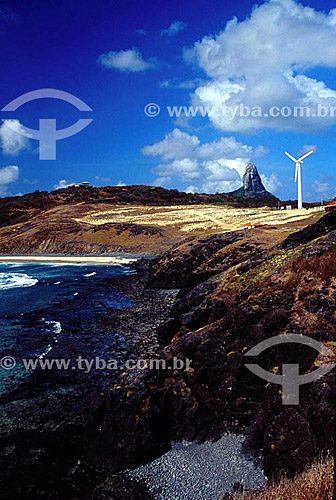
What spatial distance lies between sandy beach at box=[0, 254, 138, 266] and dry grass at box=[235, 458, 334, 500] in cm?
4707

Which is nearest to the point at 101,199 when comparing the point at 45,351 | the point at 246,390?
the point at 45,351

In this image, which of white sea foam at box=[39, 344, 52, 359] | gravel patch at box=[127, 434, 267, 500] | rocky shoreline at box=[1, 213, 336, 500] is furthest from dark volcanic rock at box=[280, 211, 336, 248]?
white sea foam at box=[39, 344, 52, 359]

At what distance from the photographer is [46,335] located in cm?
2031

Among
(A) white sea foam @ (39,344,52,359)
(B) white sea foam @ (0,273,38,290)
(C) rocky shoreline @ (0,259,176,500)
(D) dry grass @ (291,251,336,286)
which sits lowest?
(C) rocky shoreline @ (0,259,176,500)

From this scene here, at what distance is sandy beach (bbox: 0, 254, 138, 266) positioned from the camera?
184 feet

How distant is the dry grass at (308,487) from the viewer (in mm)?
5715

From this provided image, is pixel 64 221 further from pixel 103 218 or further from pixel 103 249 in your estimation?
pixel 103 249

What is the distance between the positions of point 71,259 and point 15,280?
1819 cm

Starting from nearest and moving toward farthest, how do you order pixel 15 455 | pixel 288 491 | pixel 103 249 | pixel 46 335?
pixel 288 491 → pixel 15 455 → pixel 46 335 → pixel 103 249

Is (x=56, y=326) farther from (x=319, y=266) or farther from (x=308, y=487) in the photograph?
(x=308, y=487)

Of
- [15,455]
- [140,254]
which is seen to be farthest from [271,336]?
[140,254]

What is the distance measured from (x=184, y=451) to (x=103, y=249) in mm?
58047

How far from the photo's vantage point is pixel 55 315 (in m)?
25.1

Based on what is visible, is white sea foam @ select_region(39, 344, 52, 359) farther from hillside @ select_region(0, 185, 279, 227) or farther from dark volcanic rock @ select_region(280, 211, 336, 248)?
hillside @ select_region(0, 185, 279, 227)
